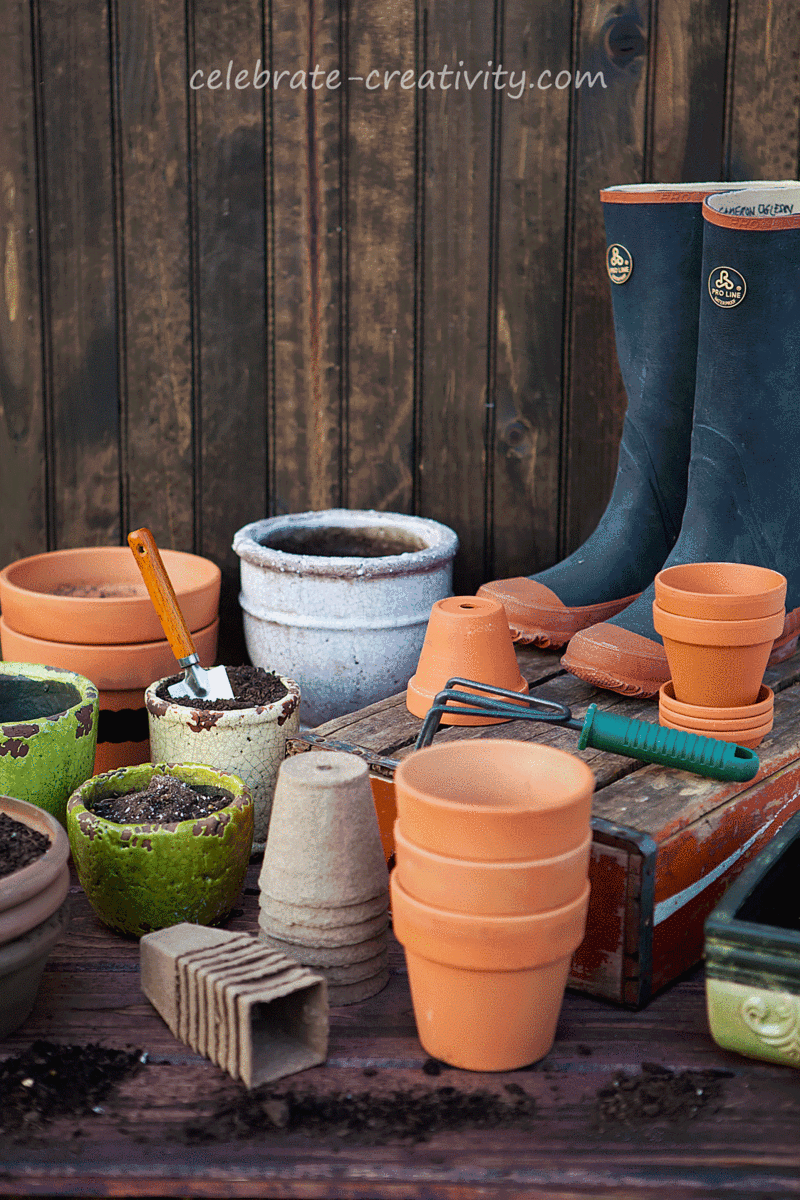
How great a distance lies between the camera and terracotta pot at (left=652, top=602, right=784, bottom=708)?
1387 mm

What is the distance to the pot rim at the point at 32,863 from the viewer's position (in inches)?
46.1

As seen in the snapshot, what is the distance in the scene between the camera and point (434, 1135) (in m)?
1.10

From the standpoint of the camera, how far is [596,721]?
137 cm

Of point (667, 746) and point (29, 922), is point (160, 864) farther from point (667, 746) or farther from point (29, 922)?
point (667, 746)

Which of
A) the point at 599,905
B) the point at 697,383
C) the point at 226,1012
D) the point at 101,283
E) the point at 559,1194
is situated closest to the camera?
the point at 559,1194

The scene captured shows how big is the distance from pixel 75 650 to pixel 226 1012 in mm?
826

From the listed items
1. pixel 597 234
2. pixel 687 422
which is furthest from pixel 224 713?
pixel 597 234

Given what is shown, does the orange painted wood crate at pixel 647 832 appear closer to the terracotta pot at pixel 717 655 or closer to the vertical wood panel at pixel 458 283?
the terracotta pot at pixel 717 655

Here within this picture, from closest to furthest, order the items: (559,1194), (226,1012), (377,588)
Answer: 1. (559,1194)
2. (226,1012)
3. (377,588)

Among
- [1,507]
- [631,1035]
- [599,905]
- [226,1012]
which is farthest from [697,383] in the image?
[1,507]

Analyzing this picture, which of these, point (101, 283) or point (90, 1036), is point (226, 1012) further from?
point (101, 283)

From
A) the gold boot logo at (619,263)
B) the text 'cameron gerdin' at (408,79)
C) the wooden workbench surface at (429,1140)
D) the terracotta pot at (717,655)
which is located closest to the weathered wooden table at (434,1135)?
the wooden workbench surface at (429,1140)

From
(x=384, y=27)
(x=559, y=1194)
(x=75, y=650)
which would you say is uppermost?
(x=384, y=27)

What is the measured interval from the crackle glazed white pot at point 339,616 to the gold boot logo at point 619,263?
0.48 meters
